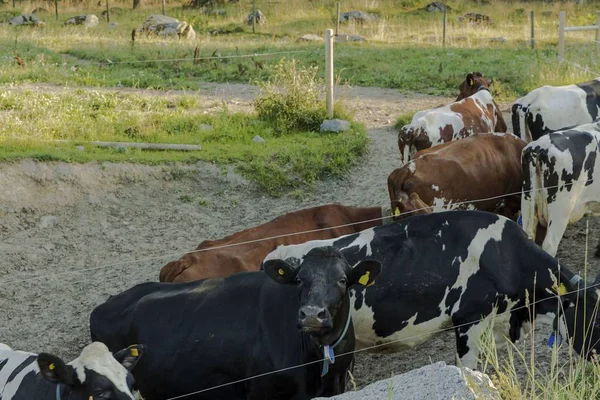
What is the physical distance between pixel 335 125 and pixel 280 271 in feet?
27.4

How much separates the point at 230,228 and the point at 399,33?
18934mm

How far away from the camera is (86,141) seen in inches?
514

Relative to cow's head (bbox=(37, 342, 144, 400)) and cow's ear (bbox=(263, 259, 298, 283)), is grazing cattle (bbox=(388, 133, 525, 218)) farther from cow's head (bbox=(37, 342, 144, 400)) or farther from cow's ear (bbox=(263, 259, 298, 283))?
cow's head (bbox=(37, 342, 144, 400))

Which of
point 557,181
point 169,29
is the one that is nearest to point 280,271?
point 557,181

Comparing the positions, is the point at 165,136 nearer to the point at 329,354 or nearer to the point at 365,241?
the point at 365,241

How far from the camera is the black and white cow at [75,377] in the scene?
5.69 metres

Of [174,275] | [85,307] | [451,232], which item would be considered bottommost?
[85,307]

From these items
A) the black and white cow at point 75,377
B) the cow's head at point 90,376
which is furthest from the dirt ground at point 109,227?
the cow's head at point 90,376

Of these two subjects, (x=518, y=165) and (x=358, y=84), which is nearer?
(x=518, y=165)

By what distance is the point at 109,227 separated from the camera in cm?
1124

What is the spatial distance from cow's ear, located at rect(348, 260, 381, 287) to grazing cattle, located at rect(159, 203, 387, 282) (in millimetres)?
1894

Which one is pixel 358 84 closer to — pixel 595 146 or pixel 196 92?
pixel 196 92

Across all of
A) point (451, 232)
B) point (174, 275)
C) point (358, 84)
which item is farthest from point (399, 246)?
point (358, 84)

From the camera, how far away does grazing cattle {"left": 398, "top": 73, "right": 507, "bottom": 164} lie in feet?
38.5
